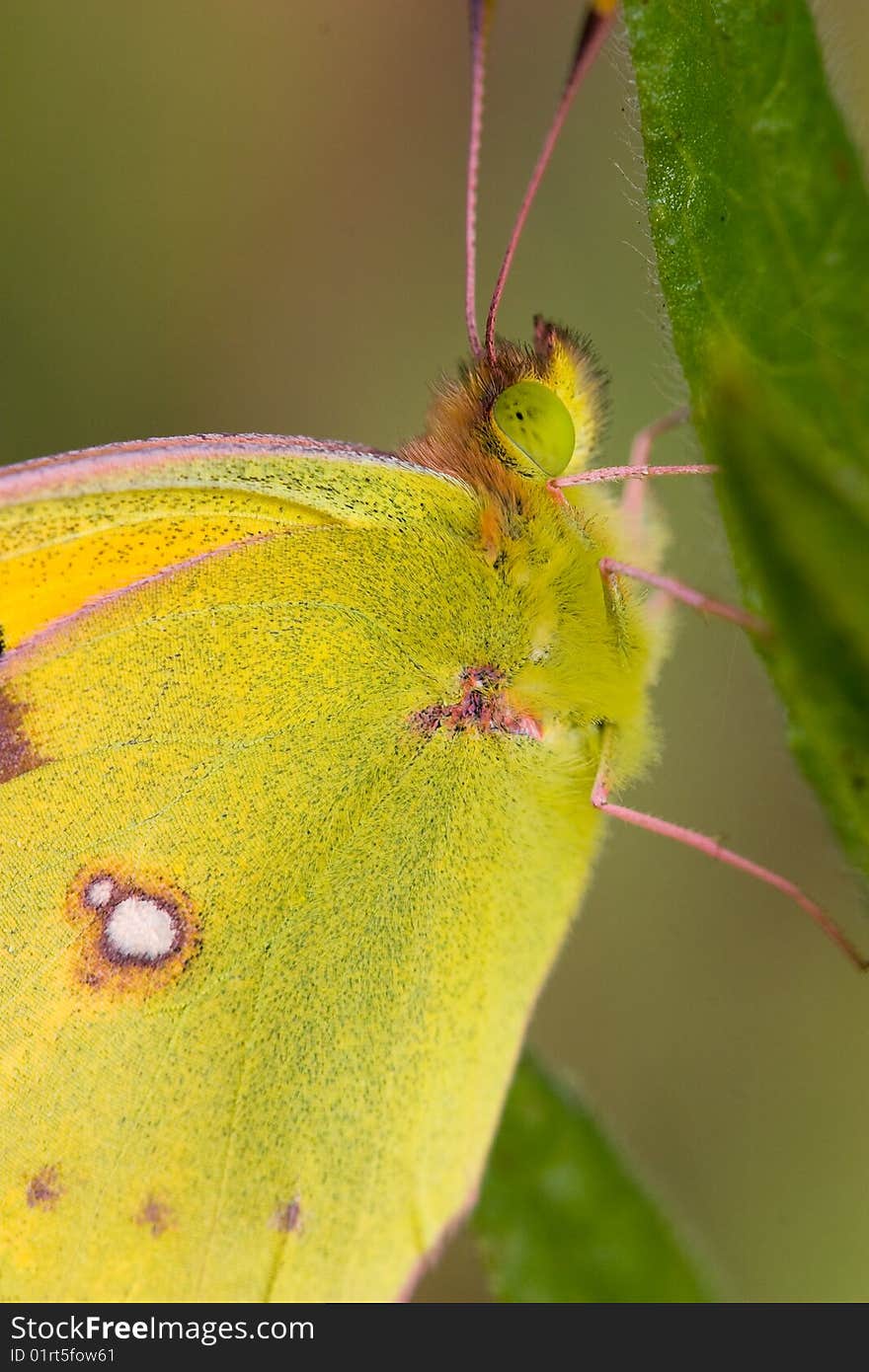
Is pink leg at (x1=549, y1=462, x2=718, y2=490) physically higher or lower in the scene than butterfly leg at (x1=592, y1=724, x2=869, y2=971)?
Answer: higher

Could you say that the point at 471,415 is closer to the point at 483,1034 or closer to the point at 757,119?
the point at 757,119

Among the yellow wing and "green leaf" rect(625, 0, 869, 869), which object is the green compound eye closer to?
the yellow wing

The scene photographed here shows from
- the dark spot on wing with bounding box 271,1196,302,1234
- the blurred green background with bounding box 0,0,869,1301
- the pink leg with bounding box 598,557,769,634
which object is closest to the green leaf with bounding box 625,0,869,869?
the pink leg with bounding box 598,557,769,634

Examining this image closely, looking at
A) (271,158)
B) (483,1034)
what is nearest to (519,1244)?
(483,1034)

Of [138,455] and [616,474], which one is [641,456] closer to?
[616,474]

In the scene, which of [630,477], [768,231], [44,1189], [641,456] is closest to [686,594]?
[630,477]
